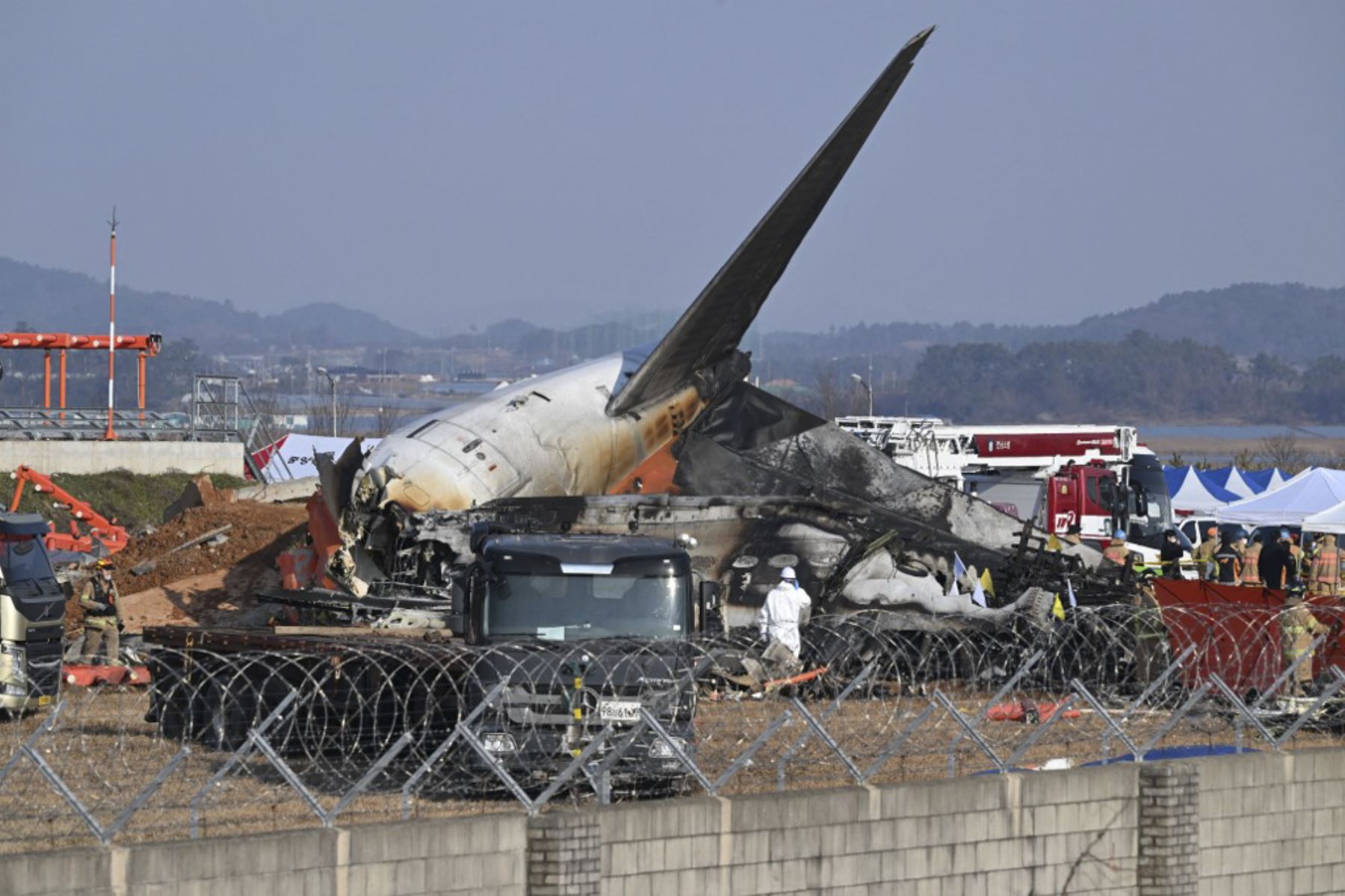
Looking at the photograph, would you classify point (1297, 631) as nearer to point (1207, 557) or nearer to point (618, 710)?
point (618, 710)

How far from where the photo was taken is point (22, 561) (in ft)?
79.6

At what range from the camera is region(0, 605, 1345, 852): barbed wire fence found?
14.4 m

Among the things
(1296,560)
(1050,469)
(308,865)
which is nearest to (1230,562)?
(1296,560)

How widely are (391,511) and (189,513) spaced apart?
11.5m

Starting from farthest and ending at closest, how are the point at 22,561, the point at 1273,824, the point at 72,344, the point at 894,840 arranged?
1. the point at 72,344
2. the point at 22,561
3. the point at 1273,824
4. the point at 894,840

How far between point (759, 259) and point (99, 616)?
13.9 meters

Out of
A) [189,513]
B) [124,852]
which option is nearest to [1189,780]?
[124,852]

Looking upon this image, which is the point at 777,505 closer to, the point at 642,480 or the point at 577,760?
the point at 642,480

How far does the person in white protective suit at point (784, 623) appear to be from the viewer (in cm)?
2327

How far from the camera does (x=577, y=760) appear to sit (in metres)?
13.5

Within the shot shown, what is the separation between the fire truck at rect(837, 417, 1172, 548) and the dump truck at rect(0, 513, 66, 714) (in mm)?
27815

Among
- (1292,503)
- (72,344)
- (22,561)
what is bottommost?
(1292,503)

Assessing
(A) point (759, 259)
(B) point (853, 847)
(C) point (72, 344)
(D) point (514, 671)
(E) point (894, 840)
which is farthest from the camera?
(C) point (72, 344)

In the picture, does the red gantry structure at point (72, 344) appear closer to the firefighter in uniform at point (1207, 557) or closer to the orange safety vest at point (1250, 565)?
the firefighter in uniform at point (1207, 557)
